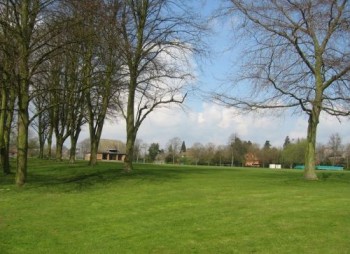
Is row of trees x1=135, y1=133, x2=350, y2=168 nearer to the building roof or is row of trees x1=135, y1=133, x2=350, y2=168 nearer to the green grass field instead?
the building roof

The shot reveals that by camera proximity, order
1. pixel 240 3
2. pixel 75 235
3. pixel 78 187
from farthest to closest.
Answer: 1. pixel 240 3
2. pixel 78 187
3. pixel 75 235

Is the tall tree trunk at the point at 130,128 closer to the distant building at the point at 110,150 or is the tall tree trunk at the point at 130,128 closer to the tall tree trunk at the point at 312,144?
the tall tree trunk at the point at 312,144

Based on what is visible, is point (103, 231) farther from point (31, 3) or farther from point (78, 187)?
point (31, 3)

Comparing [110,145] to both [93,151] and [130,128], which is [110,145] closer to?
[93,151]

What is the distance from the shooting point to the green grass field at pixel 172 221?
29.4 ft

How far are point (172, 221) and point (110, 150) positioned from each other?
118762 mm

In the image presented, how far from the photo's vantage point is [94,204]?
50.0 ft

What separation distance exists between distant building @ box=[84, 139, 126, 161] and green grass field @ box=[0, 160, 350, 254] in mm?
109234

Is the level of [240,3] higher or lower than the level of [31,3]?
higher

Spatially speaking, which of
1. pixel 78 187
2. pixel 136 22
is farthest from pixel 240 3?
pixel 78 187

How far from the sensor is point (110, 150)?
129000 mm

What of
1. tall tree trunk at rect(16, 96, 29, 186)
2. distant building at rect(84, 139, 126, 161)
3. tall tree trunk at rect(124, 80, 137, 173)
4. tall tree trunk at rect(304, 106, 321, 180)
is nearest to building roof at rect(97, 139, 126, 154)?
distant building at rect(84, 139, 126, 161)

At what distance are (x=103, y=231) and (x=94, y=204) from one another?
15.1 feet

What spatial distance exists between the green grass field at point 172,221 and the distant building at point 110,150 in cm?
10923
